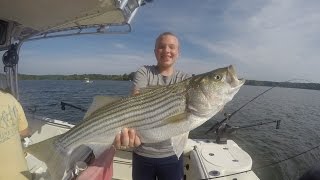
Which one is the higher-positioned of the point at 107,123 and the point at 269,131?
the point at 107,123

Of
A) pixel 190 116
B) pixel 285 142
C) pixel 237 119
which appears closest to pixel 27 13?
pixel 190 116

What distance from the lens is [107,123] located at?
11.2ft

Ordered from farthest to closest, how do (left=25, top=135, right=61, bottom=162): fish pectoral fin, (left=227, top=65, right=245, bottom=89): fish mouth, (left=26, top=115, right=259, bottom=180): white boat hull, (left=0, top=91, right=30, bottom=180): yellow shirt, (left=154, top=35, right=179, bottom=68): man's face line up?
1. (left=26, top=115, right=259, bottom=180): white boat hull
2. (left=154, top=35, right=179, bottom=68): man's face
3. (left=25, top=135, right=61, bottom=162): fish pectoral fin
4. (left=227, top=65, right=245, bottom=89): fish mouth
5. (left=0, top=91, right=30, bottom=180): yellow shirt

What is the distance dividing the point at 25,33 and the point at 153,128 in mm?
6733

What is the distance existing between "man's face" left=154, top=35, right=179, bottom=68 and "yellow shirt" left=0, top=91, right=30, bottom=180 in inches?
67.9

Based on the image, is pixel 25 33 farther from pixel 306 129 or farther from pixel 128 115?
pixel 306 129

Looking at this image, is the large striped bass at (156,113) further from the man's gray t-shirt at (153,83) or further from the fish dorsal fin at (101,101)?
the man's gray t-shirt at (153,83)

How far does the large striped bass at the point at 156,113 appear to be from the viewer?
10.6ft

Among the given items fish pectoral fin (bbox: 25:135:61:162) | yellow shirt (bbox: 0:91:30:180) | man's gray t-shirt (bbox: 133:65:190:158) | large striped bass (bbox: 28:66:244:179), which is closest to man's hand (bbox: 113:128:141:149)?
large striped bass (bbox: 28:66:244:179)

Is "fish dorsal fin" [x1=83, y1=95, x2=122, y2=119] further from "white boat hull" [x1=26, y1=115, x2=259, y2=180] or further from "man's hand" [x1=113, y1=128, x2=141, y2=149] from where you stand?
"white boat hull" [x1=26, y1=115, x2=259, y2=180]

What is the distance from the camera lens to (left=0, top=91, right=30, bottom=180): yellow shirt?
307 cm

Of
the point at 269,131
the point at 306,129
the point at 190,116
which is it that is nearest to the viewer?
the point at 190,116

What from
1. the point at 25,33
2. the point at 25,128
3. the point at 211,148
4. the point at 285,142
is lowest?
the point at 285,142

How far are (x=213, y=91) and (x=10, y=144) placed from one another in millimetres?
2079
